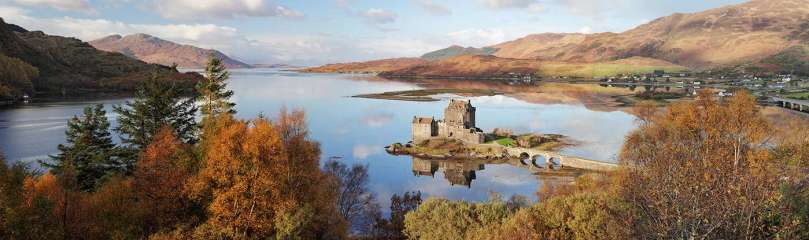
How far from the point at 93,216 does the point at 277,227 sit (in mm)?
8398

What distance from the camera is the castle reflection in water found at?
66750mm

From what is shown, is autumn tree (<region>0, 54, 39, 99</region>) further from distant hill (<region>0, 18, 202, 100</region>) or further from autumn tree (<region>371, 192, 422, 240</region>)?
autumn tree (<region>371, 192, 422, 240</region>)

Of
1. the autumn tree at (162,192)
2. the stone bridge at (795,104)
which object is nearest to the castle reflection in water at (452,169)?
the autumn tree at (162,192)

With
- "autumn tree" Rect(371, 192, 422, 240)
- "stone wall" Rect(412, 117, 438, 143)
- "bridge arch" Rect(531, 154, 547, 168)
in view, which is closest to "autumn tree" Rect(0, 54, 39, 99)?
"stone wall" Rect(412, 117, 438, 143)

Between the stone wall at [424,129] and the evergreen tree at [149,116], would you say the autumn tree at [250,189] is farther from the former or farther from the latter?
the stone wall at [424,129]

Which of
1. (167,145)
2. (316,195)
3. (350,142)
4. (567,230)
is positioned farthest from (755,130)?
(350,142)

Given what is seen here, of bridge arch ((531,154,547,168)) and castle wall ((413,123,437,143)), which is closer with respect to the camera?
bridge arch ((531,154,547,168))

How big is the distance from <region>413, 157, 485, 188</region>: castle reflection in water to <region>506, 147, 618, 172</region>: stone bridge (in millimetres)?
7108

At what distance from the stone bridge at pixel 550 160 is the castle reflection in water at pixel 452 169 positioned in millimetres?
7108

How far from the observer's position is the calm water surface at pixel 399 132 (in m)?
64.0

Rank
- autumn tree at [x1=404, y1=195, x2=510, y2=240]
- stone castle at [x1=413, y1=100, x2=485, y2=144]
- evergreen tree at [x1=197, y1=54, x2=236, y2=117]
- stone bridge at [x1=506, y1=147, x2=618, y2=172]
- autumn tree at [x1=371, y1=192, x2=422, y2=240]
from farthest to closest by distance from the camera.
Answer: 1. stone castle at [x1=413, y1=100, x2=485, y2=144]
2. stone bridge at [x1=506, y1=147, x2=618, y2=172]
3. evergreen tree at [x1=197, y1=54, x2=236, y2=117]
4. autumn tree at [x1=371, y1=192, x2=422, y2=240]
5. autumn tree at [x1=404, y1=195, x2=510, y2=240]

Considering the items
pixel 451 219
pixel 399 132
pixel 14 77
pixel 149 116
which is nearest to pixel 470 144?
pixel 399 132

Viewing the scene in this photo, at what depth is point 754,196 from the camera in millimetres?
17750

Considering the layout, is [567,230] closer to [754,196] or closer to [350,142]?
[754,196]
